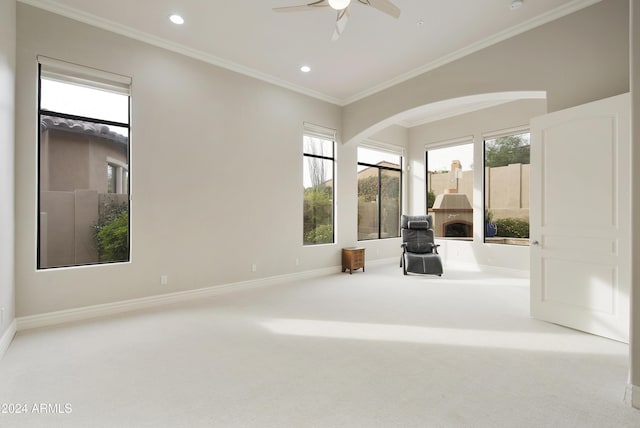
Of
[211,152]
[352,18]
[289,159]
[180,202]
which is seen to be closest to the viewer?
[352,18]

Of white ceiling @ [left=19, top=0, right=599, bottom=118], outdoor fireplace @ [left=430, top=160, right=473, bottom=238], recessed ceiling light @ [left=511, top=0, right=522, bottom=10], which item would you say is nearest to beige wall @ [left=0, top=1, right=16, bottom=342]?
white ceiling @ [left=19, top=0, right=599, bottom=118]

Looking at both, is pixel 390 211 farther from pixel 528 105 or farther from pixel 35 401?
pixel 35 401

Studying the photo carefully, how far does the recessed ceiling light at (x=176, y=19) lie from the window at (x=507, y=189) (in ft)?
18.9

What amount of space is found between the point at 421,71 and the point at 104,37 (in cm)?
427

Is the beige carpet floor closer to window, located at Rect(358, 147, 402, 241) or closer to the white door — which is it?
the white door

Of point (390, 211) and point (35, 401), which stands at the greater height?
point (390, 211)

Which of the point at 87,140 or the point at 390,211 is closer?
the point at 87,140

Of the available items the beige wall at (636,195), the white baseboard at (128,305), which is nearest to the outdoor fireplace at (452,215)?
the white baseboard at (128,305)

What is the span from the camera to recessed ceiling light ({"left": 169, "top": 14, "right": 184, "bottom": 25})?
3.45 meters

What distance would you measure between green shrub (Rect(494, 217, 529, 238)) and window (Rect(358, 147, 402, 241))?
227 centimetres

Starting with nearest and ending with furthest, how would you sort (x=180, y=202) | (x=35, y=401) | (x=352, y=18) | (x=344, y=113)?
(x=35, y=401), (x=352, y=18), (x=180, y=202), (x=344, y=113)

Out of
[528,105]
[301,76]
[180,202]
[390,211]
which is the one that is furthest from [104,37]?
[528,105]

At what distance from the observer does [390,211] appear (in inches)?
293

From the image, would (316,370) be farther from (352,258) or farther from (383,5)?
(352,258)
